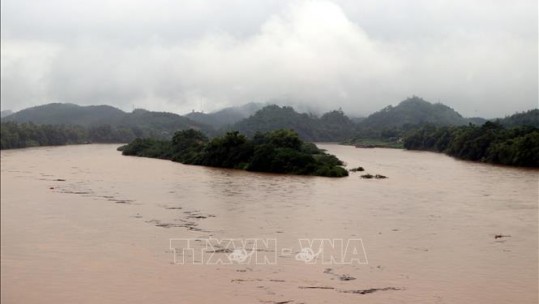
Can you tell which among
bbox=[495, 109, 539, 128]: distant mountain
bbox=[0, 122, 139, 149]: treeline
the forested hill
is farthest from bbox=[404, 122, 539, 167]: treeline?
the forested hill

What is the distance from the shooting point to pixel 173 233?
11570 millimetres

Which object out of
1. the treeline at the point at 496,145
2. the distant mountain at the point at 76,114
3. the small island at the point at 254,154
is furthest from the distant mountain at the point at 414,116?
the distant mountain at the point at 76,114

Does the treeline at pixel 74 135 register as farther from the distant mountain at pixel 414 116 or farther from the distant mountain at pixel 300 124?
the distant mountain at pixel 414 116

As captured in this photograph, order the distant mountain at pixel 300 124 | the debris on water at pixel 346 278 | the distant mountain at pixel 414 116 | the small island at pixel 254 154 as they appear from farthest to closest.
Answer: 1. the distant mountain at pixel 414 116
2. the distant mountain at pixel 300 124
3. the small island at pixel 254 154
4. the debris on water at pixel 346 278

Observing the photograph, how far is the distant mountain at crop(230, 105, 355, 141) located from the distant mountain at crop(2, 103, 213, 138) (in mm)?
12325

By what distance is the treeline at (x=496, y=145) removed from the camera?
102 feet

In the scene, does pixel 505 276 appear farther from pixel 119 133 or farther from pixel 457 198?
pixel 119 133

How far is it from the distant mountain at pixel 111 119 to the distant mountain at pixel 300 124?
40.4 feet

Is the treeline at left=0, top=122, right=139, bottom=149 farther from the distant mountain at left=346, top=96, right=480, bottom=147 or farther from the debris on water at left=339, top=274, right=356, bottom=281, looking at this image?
the distant mountain at left=346, top=96, right=480, bottom=147

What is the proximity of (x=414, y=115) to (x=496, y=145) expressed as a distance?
7968 centimetres

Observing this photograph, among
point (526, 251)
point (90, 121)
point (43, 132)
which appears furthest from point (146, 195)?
point (43, 132)

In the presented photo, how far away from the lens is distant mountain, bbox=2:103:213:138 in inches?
1126

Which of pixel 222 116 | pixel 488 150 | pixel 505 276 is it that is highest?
pixel 222 116

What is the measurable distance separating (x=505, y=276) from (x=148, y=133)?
4272 cm
